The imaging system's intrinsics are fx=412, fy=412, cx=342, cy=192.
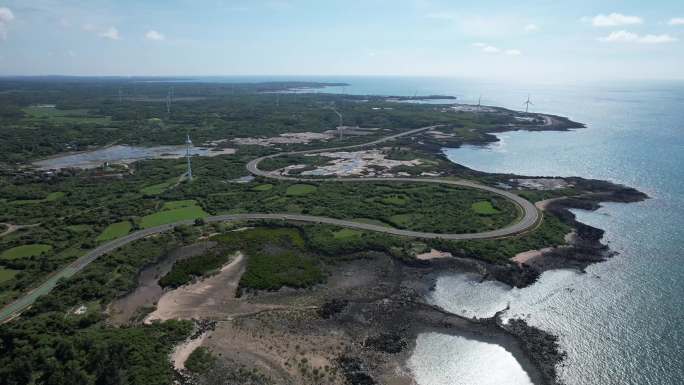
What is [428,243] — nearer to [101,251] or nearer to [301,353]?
[301,353]

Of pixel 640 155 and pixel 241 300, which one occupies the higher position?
pixel 640 155

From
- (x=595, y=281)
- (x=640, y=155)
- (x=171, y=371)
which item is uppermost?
(x=640, y=155)

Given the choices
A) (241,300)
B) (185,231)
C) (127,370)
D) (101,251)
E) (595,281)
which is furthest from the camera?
(185,231)

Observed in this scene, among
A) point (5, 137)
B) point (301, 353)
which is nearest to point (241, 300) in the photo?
point (301, 353)

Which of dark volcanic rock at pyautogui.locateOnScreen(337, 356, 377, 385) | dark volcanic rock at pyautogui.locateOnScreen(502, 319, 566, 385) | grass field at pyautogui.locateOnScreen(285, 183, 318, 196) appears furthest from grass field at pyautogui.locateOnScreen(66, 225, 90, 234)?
dark volcanic rock at pyautogui.locateOnScreen(502, 319, 566, 385)

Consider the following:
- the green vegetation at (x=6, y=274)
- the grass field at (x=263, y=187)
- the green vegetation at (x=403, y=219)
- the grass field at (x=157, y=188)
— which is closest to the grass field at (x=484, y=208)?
the green vegetation at (x=403, y=219)

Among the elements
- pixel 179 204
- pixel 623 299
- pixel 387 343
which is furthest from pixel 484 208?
pixel 179 204
